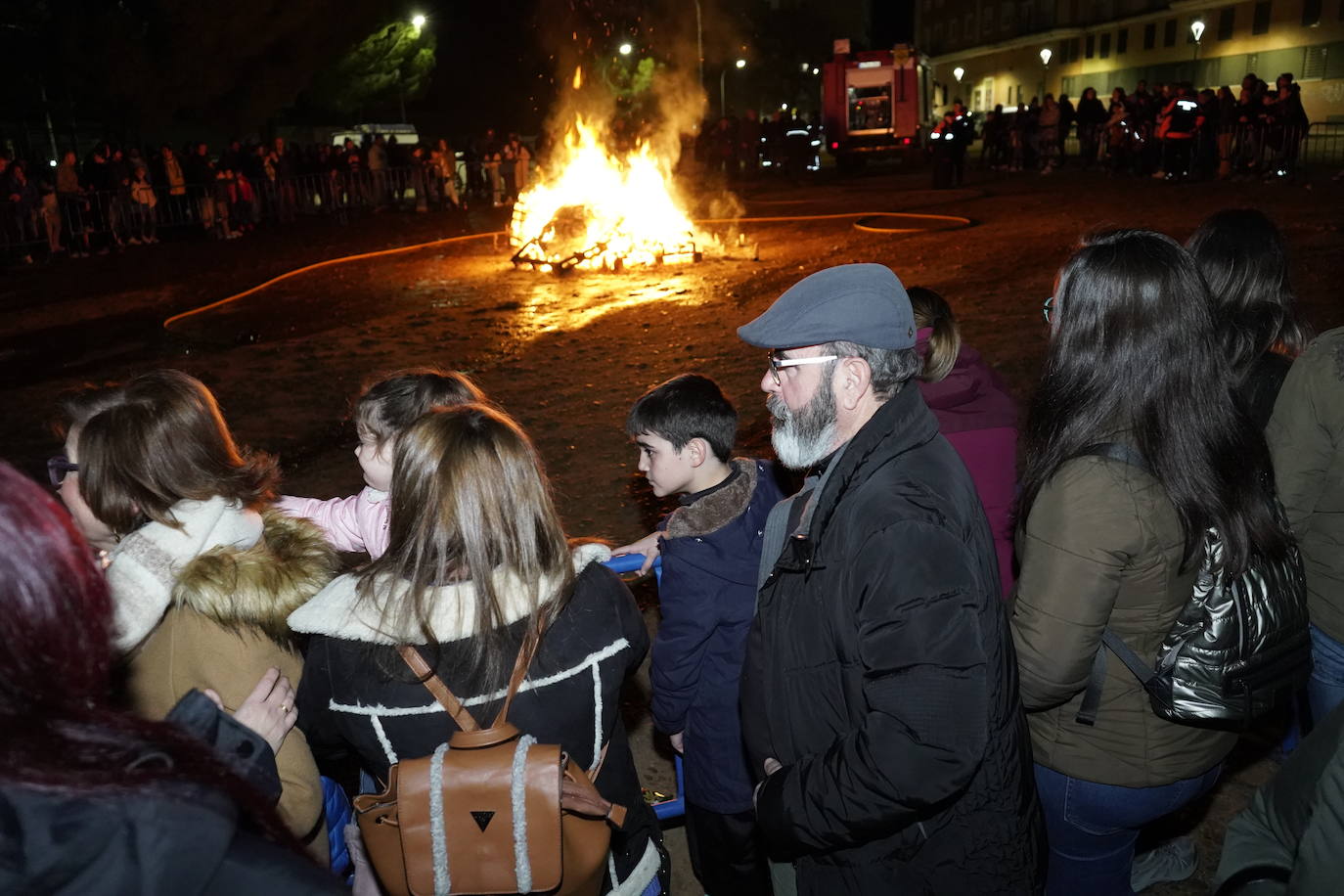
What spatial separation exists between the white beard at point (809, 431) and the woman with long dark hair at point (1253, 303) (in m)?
1.61

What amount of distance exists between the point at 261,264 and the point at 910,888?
1849cm

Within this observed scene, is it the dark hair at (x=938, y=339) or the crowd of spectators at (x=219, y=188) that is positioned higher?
the crowd of spectators at (x=219, y=188)

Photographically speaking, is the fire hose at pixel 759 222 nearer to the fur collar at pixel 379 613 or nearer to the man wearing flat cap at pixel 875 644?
the fur collar at pixel 379 613

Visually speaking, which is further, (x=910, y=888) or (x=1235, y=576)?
(x=1235, y=576)

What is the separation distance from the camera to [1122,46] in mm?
57844

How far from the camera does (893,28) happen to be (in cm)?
5222

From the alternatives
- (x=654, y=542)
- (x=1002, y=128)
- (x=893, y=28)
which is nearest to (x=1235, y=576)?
(x=654, y=542)

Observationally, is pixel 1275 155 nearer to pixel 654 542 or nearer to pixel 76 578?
pixel 654 542

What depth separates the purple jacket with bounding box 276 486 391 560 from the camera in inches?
133

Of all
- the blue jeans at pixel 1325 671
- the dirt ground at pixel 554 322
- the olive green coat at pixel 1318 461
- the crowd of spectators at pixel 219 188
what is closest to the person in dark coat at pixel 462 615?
the dirt ground at pixel 554 322

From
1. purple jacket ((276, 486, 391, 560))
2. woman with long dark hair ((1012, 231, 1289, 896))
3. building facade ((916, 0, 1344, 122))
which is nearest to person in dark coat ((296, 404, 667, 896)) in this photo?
woman with long dark hair ((1012, 231, 1289, 896))

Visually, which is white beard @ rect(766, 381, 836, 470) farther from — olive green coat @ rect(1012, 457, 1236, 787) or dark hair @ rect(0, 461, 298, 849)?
dark hair @ rect(0, 461, 298, 849)

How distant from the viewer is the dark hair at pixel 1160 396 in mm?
2209

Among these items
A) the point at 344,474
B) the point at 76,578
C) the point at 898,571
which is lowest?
the point at 344,474
